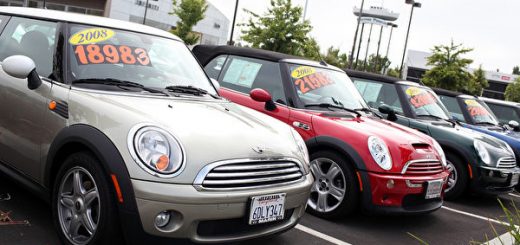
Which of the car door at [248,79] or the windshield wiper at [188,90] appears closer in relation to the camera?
the windshield wiper at [188,90]

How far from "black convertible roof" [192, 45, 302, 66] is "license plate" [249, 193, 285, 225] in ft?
9.60

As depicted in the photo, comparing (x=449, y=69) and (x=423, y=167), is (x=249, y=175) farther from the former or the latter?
(x=449, y=69)

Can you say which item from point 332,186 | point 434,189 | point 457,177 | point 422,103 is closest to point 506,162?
point 457,177

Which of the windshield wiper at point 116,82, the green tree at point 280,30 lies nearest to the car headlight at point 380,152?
the windshield wiper at point 116,82

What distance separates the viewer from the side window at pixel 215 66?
6.12 m

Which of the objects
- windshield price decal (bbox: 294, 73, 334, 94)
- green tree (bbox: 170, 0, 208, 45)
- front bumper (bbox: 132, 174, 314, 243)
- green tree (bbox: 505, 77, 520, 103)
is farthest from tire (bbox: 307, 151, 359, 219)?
green tree (bbox: 505, 77, 520, 103)

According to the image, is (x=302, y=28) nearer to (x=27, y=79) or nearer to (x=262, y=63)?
(x=262, y=63)

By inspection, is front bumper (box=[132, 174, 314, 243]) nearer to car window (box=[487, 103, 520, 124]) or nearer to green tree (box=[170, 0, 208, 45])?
car window (box=[487, 103, 520, 124])

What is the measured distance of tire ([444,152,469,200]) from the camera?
649 cm

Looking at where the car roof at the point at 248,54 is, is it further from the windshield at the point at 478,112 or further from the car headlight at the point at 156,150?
the windshield at the point at 478,112

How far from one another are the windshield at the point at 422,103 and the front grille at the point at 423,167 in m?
2.55

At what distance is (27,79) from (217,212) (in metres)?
1.86

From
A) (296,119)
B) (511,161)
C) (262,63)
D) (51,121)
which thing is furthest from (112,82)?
(511,161)

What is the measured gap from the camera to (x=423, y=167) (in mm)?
4680
